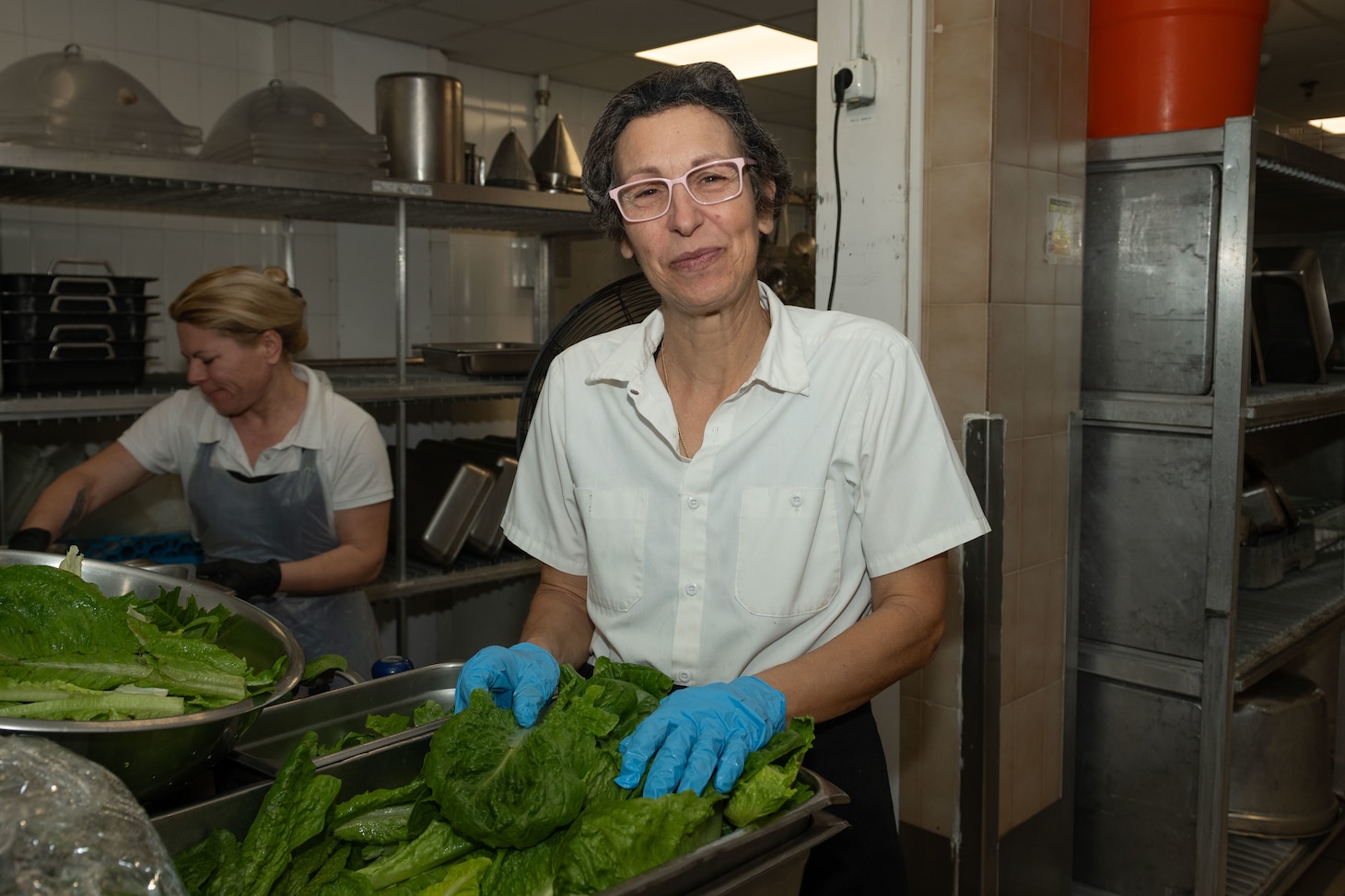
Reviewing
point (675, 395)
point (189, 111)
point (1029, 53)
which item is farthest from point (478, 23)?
point (675, 395)

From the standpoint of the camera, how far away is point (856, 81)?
2.39 meters

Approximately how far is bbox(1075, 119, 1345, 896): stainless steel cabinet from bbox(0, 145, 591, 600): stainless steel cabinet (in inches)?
83.6

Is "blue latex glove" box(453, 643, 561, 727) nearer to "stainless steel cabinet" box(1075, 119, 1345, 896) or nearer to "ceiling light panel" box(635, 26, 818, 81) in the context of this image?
"stainless steel cabinet" box(1075, 119, 1345, 896)

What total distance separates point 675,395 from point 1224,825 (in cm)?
189

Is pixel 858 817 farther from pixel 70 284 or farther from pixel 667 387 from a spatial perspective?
pixel 70 284

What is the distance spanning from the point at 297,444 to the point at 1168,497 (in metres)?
2.30

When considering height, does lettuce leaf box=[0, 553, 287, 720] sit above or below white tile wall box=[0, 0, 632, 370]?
below

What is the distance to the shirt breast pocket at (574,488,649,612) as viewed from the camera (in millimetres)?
1670

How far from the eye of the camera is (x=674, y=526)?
1.65 meters

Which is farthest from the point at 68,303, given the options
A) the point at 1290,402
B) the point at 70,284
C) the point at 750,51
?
the point at 1290,402

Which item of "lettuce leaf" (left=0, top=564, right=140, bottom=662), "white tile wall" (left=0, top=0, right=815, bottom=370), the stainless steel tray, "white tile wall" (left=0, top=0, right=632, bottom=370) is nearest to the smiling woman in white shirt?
"lettuce leaf" (left=0, top=564, right=140, bottom=662)

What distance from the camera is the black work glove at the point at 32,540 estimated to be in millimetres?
2625

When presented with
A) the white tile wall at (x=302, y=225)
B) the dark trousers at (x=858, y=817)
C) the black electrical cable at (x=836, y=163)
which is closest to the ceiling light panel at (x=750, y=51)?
the white tile wall at (x=302, y=225)

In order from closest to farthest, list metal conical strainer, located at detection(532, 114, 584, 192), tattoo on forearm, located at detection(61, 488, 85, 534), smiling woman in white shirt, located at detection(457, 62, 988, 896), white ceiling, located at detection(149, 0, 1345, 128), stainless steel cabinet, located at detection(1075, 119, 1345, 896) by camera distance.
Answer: smiling woman in white shirt, located at detection(457, 62, 988, 896), stainless steel cabinet, located at detection(1075, 119, 1345, 896), tattoo on forearm, located at detection(61, 488, 85, 534), white ceiling, located at detection(149, 0, 1345, 128), metal conical strainer, located at detection(532, 114, 584, 192)
